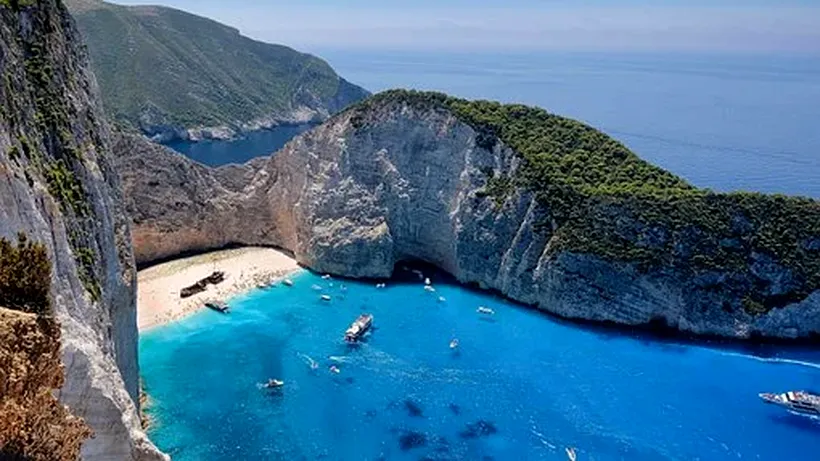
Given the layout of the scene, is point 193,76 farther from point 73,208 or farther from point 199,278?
point 73,208

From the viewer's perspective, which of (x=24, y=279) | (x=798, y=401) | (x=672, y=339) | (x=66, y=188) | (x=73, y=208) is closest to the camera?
(x=24, y=279)

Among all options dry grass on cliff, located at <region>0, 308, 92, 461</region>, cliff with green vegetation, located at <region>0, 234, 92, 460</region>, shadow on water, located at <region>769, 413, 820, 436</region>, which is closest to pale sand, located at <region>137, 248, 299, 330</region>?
shadow on water, located at <region>769, 413, 820, 436</region>

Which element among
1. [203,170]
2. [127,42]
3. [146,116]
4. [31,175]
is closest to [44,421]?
[31,175]

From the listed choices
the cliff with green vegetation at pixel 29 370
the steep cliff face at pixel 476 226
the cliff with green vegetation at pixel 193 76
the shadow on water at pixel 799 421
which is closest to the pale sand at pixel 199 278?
the steep cliff face at pixel 476 226

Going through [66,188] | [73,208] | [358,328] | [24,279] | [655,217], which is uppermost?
[24,279]

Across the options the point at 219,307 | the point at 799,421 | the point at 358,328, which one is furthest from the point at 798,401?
the point at 219,307

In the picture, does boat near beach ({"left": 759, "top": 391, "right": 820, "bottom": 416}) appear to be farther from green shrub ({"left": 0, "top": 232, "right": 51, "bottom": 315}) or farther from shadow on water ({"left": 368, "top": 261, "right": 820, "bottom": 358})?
green shrub ({"left": 0, "top": 232, "right": 51, "bottom": 315})

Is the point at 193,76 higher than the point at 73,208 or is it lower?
lower
